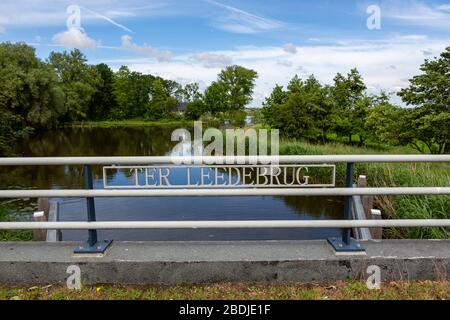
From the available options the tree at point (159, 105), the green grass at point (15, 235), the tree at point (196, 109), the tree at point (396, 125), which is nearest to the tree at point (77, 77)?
the tree at point (159, 105)

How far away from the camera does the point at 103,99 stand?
7606cm

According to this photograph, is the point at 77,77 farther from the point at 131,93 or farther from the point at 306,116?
the point at 306,116

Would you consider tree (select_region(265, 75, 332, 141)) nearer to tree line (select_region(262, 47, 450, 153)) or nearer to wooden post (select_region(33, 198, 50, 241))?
tree line (select_region(262, 47, 450, 153))

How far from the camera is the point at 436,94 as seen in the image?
533 inches

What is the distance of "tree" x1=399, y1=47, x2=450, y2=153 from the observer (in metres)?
13.2

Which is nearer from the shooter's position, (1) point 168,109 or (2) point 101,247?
(2) point 101,247

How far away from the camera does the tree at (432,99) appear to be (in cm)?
1318

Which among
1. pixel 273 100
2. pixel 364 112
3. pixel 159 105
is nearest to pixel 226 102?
pixel 159 105

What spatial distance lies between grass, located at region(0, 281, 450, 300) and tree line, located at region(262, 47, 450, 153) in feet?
37.6

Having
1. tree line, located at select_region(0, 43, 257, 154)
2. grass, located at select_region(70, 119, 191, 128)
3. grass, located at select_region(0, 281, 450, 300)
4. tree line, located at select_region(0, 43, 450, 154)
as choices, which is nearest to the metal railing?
grass, located at select_region(0, 281, 450, 300)
